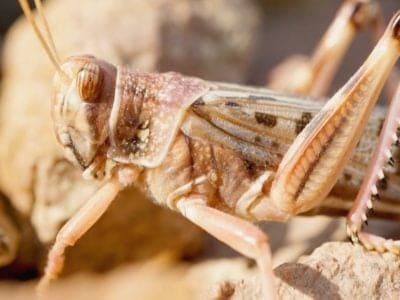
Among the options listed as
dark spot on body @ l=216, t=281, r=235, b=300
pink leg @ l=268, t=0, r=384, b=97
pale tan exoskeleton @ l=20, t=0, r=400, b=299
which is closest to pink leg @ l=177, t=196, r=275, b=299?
pale tan exoskeleton @ l=20, t=0, r=400, b=299

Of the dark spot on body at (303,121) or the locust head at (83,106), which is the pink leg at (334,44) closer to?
the dark spot on body at (303,121)

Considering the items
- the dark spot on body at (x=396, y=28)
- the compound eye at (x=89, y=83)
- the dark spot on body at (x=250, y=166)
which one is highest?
the dark spot on body at (x=396, y=28)

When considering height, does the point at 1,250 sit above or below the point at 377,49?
below

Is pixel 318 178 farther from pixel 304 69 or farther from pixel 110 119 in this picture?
pixel 304 69

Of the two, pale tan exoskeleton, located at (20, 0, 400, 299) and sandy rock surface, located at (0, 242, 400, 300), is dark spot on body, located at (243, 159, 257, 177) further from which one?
sandy rock surface, located at (0, 242, 400, 300)

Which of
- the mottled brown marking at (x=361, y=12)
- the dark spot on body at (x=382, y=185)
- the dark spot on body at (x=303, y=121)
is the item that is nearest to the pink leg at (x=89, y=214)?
the dark spot on body at (x=303, y=121)

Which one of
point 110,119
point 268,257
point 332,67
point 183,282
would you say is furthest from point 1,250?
point 332,67

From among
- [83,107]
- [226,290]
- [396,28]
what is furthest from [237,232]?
[396,28]

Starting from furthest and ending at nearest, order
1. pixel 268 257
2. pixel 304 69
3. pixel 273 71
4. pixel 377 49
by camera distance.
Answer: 1. pixel 273 71
2. pixel 304 69
3. pixel 377 49
4. pixel 268 257
